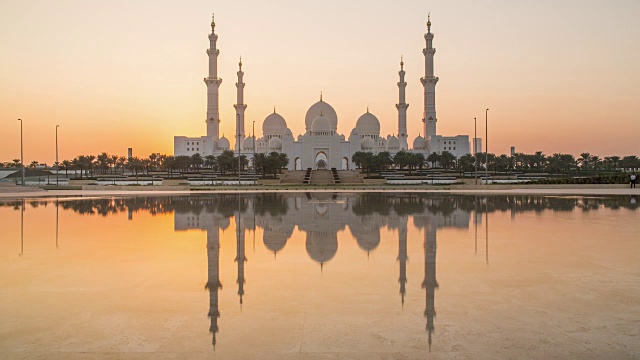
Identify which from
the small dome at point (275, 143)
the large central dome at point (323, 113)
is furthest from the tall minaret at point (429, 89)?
Answer: the small dome at point (275, 143)

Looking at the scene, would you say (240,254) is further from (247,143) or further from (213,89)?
(247,143)

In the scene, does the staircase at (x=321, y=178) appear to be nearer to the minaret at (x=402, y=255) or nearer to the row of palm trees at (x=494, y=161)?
the row of palm trees at (x=494, y=161)

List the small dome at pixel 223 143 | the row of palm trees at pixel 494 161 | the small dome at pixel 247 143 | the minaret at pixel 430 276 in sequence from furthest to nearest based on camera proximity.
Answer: the small dome at pixel 223 143 → the small dome at pixel 247 143 → the row of palm trees at pixel 494 161 → the minaret at pixel 430 276

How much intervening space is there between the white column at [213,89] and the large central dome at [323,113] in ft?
49.2

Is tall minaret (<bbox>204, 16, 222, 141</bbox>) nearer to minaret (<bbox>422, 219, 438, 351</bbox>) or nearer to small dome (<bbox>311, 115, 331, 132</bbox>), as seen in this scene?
small dome (<bbox>311, 115, 331, 132</bbox>)

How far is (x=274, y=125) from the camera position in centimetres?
8944

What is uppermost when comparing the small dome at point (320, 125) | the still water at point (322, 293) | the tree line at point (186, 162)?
the small dome at point (320, 125)

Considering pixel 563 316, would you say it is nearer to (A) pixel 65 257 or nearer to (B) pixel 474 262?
(B) pixel 474 262

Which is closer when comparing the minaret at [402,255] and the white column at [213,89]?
the minaret at [402,255]

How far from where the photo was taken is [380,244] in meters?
10.5

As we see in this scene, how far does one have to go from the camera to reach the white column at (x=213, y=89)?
74.1 metres

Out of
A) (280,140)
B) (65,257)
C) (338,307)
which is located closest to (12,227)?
(65,257)

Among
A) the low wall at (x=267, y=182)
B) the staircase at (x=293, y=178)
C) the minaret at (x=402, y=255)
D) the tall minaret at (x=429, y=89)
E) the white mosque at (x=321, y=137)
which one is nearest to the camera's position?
the minaret at (x=402, y=255)

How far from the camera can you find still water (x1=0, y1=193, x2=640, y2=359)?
479 cm
